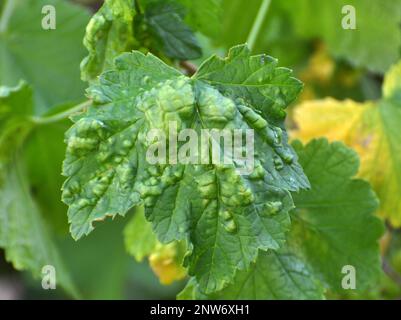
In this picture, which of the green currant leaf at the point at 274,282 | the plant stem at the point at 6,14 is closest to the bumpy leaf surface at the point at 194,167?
the green currant leaf at the point at 274,282

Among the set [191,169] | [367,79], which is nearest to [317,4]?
[367,79]

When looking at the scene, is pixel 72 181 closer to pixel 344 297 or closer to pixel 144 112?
pixel 144 112

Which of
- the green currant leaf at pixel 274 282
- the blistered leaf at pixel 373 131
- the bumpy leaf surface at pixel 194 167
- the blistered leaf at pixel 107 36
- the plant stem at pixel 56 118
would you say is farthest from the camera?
the blistered leaf at pixel 373 131

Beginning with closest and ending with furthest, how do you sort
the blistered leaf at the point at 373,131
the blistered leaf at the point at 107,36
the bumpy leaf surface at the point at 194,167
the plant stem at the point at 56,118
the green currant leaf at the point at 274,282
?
the bumpy leaf surface at the point at 194,167 → the blistered leaf at the point at 107,36 → the green currant leaf at the point at 274,282 → the plant stem at the point at 56,118 → the blistered leaf at the point at 373,131

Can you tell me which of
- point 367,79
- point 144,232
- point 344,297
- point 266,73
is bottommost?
point 344,297

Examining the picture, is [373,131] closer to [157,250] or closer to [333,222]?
[333,222]

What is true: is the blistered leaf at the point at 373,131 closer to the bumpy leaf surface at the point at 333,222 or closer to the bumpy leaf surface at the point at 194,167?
the bumpy leaf surface at the point at 333,222

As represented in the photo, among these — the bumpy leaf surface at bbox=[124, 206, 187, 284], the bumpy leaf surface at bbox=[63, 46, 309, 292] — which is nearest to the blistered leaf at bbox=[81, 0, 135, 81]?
the bumpy leaf surface at bbox=[63, 46, 309, 292]
